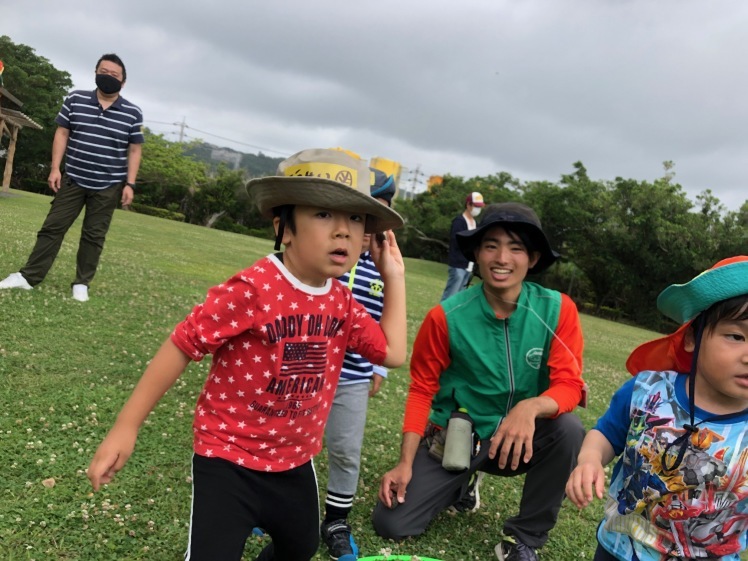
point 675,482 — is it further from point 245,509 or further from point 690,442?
point 245,509

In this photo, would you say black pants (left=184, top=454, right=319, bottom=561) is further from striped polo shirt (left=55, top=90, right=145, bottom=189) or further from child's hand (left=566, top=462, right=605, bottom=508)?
striped polo shirt (left=55, top=90, right=145, bottom=189)

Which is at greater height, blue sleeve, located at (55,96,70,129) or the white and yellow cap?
blue sleeve, located at (55,96,70,129)

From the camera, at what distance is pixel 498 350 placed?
128 inches

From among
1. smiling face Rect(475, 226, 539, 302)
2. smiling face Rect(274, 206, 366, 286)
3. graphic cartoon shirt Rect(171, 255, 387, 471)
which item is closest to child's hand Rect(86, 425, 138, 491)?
graphic cartoon shirt Rect(171, 255, 387, 471)

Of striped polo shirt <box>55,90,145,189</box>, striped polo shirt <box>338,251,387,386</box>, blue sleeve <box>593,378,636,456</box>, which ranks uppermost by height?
striped polo shirt <box>55,90,145,189</box>

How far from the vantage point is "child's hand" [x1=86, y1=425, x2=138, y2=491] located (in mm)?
1755

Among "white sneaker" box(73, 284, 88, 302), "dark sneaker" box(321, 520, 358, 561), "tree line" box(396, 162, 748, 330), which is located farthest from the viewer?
"tree line" box(396, 162, 748, 330)

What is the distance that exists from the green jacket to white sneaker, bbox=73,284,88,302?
4667mm

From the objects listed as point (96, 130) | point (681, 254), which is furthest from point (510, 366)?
point (681, 254)

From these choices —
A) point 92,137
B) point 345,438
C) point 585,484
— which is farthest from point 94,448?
point 92,137

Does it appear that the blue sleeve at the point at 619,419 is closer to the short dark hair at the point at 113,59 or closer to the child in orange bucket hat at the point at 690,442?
the child in orange bucket hat at the point at 690,442

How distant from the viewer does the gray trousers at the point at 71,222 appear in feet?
19.9

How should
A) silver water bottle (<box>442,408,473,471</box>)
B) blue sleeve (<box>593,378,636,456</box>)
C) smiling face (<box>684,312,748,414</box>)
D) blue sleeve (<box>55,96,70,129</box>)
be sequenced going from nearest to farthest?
smiling face (<box>684,312,748,414</box>) → blue sleeve (<box>593,378,636,456</box>) → silver water bottle (<box>442,408,473,471</box>) → blue sleeve (<box>55,96,70,129</box>)

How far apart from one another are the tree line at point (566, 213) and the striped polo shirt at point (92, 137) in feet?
55.3
